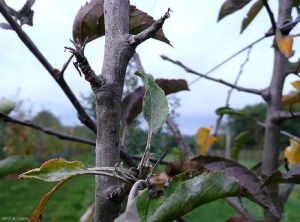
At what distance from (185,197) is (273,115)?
59 centimetres

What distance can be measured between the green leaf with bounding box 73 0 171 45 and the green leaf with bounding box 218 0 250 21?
1.62 feet

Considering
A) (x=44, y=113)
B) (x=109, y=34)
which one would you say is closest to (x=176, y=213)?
(x=109, y=34)

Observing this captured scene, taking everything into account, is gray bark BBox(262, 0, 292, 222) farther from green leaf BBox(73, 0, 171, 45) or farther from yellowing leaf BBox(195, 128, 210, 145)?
green leaf BBox(73, 0, 171, 45)

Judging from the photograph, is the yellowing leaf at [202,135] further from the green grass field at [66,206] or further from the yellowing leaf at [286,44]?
the green grass field at [66,206]

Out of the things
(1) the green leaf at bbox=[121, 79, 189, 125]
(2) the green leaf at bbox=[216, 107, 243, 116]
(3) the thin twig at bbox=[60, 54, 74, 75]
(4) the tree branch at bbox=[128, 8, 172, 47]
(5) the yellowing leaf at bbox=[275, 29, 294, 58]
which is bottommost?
(4) the tree branch at bbox=[128, 8, 172, 47]

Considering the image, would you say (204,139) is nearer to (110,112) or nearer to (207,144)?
(207,144)

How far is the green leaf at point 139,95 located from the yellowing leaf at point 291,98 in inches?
10.3

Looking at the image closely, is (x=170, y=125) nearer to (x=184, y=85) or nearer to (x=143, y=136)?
(x=184, y=85)

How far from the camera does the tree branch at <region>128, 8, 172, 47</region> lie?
37 centimetres

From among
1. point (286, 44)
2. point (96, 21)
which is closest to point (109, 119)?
point (96, 21)

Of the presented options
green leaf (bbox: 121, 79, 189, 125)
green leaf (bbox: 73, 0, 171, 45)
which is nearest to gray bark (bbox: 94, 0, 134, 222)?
green leaf (bbox: 73, 0, 171, 45)

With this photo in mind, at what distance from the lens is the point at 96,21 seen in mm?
594

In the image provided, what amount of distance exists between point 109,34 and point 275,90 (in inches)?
22.4

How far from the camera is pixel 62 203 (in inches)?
309
